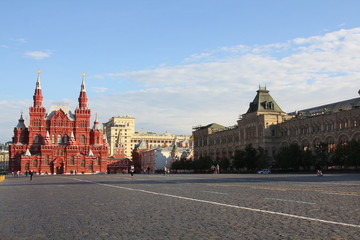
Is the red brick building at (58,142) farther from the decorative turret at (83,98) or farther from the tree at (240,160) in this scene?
the tree at (240,160)

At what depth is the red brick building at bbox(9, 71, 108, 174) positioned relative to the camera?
113 metres

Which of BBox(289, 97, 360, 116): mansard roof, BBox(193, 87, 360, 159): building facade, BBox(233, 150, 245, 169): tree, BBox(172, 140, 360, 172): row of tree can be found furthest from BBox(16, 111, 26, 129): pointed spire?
BBox(289, 97, 360, 116): mansard roof

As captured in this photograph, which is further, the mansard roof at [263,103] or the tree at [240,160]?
the mansard roof at [263,103]

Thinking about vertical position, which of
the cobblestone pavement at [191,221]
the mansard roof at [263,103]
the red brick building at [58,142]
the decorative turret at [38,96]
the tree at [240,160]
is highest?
the decorative turret at [38,96]

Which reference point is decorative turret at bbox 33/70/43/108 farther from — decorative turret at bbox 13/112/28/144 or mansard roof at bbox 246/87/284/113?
mansard roof at bbox 246/87/284/113

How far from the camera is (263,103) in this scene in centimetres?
9956

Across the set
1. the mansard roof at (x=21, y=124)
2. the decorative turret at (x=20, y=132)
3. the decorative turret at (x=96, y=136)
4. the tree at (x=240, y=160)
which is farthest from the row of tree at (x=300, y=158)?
the mansard roof at (x=21, y=124)

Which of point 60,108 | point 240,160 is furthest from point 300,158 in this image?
point 60,108

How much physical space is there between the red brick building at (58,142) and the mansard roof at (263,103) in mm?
45140

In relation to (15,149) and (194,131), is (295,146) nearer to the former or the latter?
(194,131)

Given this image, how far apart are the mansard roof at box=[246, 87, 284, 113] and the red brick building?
45140 mm

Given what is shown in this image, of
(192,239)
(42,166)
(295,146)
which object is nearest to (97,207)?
(192,239)

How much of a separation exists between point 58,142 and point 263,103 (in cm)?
5770

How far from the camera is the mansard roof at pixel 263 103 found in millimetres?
99188
